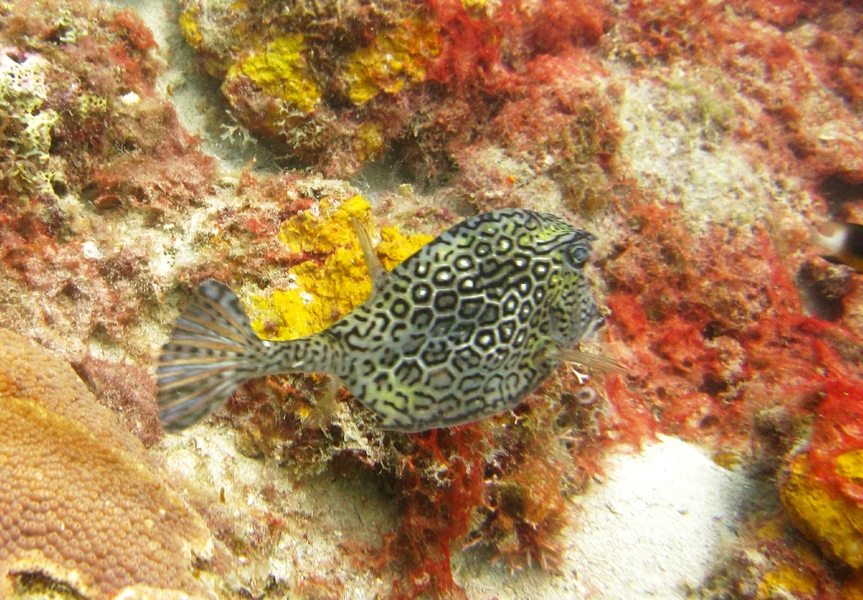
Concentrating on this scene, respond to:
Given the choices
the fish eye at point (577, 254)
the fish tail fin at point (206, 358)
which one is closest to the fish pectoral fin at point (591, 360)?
the fish eye at point (577, 254)

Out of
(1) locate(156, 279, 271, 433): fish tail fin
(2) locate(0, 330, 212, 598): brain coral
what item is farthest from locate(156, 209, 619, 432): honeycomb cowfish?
(2) locate(0, 330, 212, 598): brain coral

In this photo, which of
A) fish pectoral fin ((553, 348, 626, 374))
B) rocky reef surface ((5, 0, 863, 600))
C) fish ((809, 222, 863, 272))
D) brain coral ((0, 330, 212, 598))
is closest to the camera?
brain coral ((0, 330, 212, 598))

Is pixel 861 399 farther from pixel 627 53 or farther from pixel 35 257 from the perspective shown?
pixel 35 257

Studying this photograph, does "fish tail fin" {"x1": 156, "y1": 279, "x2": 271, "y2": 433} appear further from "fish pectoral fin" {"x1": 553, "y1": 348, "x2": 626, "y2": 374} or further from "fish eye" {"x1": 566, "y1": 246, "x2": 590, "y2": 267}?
"fish eye" {"x1": 566, "y1": 246, "x2": 590, "y2": 267}

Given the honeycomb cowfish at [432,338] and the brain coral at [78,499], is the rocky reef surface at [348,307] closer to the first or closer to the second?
the brain coral at [78,499]

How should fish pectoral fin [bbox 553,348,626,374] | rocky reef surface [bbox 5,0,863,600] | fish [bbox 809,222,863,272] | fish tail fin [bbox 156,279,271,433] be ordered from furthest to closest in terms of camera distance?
fish [bbox 809,222,863,272] < rocky reef surface [bbox 5,0,863,600] < fish pectoral fin [bbox 553,348,626,374] < fish tail fin [bbox 156,279,271,433]

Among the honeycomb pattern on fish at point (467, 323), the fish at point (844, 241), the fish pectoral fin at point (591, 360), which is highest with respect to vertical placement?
the honeycomb pattern on fish at point (467, 323)
